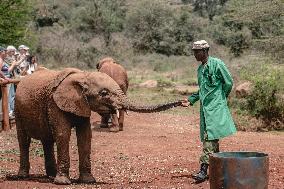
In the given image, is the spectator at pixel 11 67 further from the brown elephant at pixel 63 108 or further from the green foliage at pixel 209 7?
the green foliage at pixel 209 7

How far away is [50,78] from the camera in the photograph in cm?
892

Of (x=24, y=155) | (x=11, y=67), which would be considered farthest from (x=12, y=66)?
(x=24, y=155)

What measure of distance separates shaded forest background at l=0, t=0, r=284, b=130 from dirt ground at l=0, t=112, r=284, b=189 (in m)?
3.40

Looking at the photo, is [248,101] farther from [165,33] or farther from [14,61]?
[165,33]

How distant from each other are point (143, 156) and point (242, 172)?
4975 millimetres

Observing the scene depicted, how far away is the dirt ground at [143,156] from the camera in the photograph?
8844mm

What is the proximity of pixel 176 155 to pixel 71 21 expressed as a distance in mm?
38070

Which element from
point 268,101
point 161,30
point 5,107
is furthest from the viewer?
point 161,30

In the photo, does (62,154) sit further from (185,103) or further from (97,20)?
(97,20)

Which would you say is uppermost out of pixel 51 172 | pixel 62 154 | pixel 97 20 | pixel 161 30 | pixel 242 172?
pixel 242 172

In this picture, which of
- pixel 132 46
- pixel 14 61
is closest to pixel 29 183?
pixel 14 61

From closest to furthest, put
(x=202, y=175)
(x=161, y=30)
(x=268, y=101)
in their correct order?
(x=202, y=175), (x=268, y=101), (x=161, y=30)

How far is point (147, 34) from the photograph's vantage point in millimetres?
46250

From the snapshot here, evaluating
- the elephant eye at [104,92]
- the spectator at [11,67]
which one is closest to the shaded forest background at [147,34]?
the spectator at [11,67]
